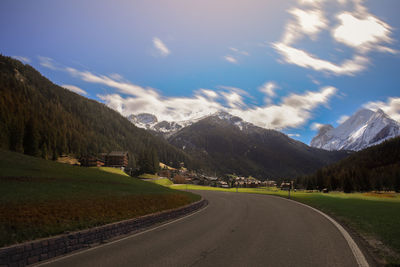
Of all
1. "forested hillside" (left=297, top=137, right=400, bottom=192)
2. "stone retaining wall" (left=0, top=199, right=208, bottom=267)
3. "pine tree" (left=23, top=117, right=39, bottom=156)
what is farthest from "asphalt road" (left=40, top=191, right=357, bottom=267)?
"forested hillside" (left=297, top=137, right=400, bottom=192)

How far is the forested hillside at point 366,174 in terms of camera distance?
362 ft

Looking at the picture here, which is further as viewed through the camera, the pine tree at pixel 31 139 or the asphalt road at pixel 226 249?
the pine tree at pixel 31 139

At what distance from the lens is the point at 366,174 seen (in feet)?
375

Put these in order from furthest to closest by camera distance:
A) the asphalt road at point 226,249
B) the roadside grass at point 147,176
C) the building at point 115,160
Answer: the building at point 115,160 < the roadside grass at point 147,176 < the asphalt road at point 226,249

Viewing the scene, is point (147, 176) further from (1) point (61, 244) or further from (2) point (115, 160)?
(1) point (61, 244)

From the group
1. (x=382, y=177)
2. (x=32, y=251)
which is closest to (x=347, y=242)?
(x=32, y=251)

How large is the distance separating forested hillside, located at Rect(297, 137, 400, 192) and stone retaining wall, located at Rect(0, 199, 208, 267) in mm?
119117

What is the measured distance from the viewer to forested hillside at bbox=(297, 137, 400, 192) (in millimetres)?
110375

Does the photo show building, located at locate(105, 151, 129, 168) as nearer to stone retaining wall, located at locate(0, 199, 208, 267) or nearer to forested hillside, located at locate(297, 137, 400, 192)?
forested hillside, located at locate(297, 137, 400, 192)

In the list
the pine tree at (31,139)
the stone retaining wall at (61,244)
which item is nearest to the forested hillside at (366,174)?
the stone retaining wall at (61,244)

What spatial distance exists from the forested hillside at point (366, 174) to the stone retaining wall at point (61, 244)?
4690 inches

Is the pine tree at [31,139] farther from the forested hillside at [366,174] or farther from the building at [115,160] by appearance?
the forested hillside at [366,174]

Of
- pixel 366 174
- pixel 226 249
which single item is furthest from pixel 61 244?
pixel 366 174

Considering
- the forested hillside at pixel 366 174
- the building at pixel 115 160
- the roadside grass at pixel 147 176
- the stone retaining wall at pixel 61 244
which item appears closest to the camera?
the stone retaining wall at pixel 61 244
